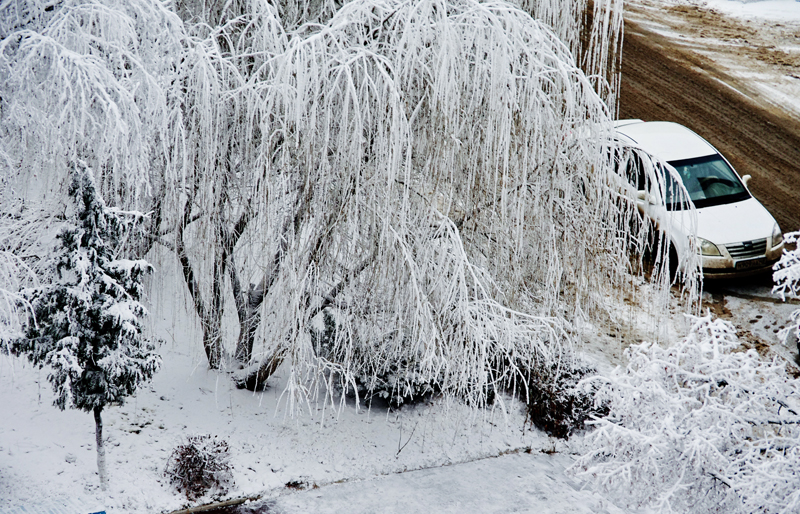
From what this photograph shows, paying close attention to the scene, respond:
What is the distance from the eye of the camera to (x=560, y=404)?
9.50m

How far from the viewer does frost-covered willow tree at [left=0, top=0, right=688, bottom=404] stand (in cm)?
620

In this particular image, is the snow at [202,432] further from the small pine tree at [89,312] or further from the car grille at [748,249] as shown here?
the car grille at [748,249]

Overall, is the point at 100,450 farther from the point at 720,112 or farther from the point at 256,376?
the point at 720,112

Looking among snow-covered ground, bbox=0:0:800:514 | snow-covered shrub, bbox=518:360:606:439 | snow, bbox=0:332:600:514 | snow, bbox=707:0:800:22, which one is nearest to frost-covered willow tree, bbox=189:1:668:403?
snow, bbox=0:332:600:514

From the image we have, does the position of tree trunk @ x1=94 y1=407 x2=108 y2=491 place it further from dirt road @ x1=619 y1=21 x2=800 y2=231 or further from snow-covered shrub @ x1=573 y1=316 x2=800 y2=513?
dirt road @ x1=619 y1=21 x2=800 y2=231

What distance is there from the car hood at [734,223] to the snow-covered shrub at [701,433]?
4.65 meters

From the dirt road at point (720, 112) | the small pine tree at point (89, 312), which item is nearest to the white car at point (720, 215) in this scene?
the dirt road at point (720, 112)

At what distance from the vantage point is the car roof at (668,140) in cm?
1171

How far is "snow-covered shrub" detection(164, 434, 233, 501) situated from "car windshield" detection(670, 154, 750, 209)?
7.94m

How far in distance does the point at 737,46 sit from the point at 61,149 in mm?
16486

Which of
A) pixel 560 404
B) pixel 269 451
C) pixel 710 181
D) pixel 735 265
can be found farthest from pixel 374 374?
pixel 710 181

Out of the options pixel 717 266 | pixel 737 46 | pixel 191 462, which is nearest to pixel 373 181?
pixel 191 462

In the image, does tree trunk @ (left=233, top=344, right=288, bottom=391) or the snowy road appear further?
tree trunk @ (left=233, top=344, right=288, bottom=391)

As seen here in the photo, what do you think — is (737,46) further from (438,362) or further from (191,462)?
(191,462)
